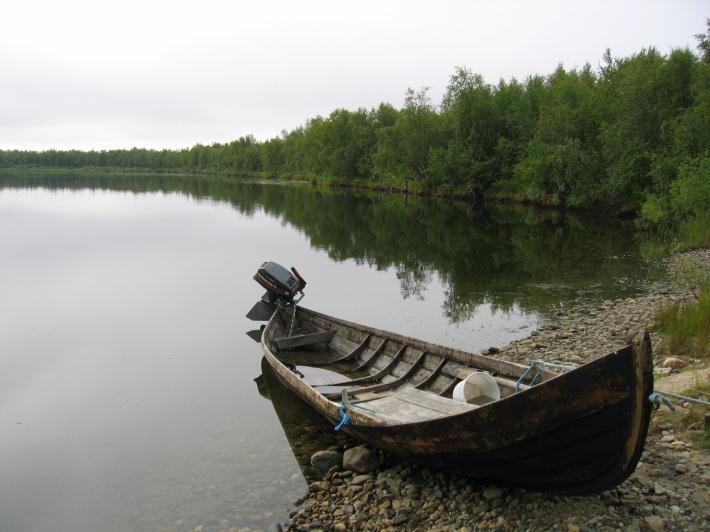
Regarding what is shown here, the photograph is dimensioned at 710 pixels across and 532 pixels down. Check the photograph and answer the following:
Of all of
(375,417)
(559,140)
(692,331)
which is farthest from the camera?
(559,140)

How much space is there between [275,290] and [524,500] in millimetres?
8581

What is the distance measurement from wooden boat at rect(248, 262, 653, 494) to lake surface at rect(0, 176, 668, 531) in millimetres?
1412

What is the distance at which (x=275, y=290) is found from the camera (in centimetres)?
1301

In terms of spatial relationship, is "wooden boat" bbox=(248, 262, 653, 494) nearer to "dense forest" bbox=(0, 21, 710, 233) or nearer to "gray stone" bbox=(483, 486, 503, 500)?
"gray stone" bbox=(483, 486, 503, 500)

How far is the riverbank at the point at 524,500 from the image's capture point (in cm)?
485

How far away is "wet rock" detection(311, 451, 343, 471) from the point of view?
23.9ft

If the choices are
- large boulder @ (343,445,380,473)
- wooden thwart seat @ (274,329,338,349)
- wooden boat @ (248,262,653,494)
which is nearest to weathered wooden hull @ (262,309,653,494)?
wooden boat @ (248,262,653,494)

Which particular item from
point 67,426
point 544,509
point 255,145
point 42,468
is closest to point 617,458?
point 544,509

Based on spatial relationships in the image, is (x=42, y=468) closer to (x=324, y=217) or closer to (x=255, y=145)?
(x=324, y=217)

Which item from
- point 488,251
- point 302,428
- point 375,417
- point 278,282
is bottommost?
point 302,428

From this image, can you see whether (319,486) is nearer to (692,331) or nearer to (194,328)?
(692,331)

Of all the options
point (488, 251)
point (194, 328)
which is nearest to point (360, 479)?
point (194, 328)

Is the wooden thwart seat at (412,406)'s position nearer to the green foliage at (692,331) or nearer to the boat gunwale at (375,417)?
the boat gunwale at (375,417)

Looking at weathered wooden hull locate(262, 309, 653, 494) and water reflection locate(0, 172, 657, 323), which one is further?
water reflection locate(0, 172, 657, 323)
